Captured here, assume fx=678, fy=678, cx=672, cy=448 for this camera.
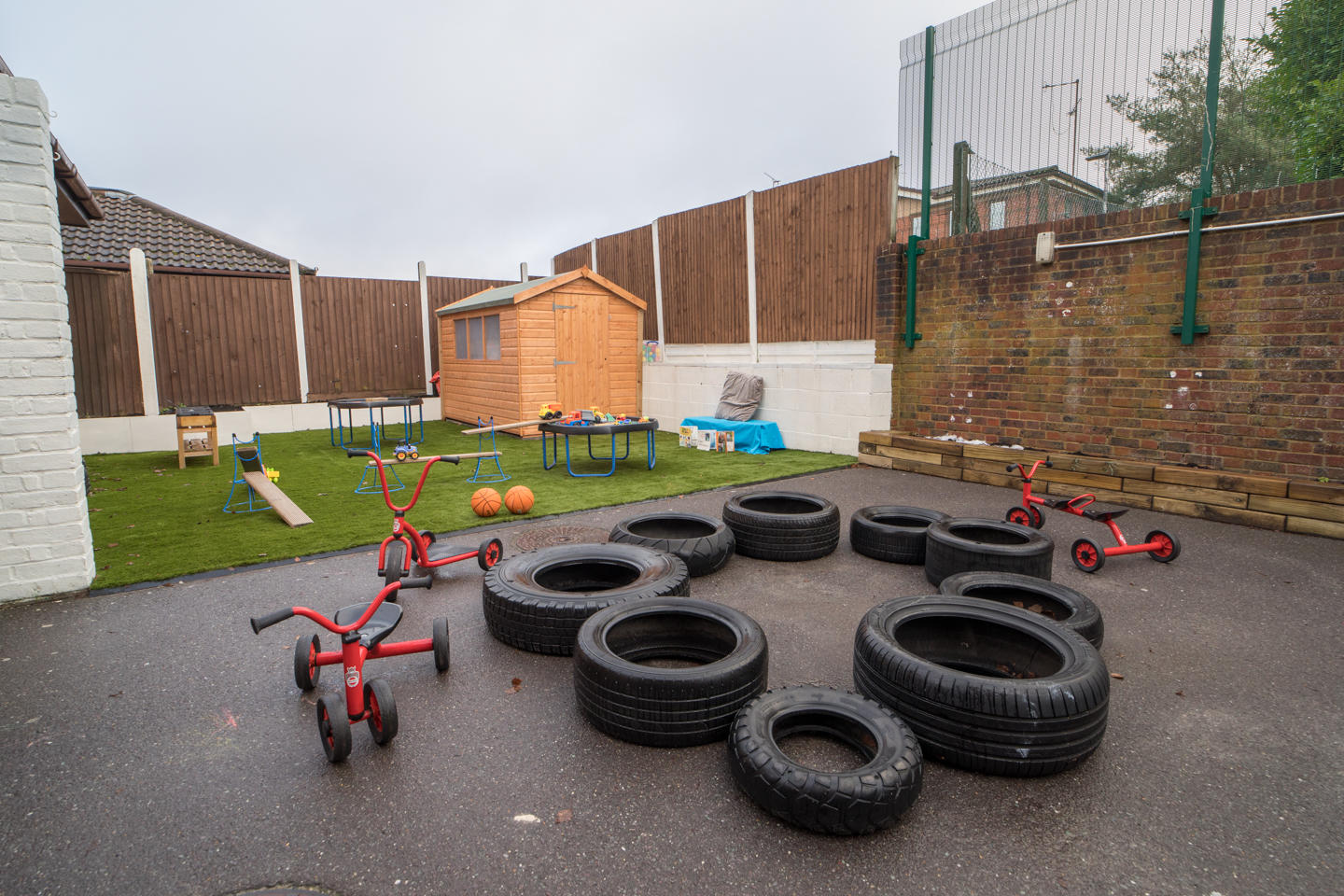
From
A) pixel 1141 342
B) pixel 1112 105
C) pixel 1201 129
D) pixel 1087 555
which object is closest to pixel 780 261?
pixel 1112 105

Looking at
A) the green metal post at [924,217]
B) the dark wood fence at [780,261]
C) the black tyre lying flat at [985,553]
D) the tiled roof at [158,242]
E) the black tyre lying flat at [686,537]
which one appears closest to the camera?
the black tyre lying flat at [985,553]

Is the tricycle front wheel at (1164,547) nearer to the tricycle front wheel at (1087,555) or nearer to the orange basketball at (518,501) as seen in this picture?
the tricycle front wheel at (1087,555)

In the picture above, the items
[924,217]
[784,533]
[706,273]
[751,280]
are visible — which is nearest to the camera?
[784,533]

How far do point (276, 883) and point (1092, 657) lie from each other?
279 centimetres

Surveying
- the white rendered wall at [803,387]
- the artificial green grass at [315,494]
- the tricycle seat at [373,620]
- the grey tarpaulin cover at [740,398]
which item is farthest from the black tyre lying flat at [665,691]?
the grey tarpaulin cover at [740,398]

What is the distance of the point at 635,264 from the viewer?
13.1 meters

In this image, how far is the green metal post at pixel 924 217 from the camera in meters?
8.17

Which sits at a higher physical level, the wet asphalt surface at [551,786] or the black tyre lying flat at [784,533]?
the black tyre lying flat at [784,533]

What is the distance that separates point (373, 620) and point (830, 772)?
2.00m

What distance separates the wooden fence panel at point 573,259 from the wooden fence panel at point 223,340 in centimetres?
581

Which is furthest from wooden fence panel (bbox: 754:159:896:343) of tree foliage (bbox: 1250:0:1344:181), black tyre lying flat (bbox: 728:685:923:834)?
black tyre lying flat (bbox: 728:685:923:834)

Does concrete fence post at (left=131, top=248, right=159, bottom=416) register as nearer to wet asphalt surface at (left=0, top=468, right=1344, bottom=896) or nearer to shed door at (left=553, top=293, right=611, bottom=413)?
shed door at (left=553, top=293, right=611, bottom=413)

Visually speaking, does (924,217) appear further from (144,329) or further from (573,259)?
(144,329)

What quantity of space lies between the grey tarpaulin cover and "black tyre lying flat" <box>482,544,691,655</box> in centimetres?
635
